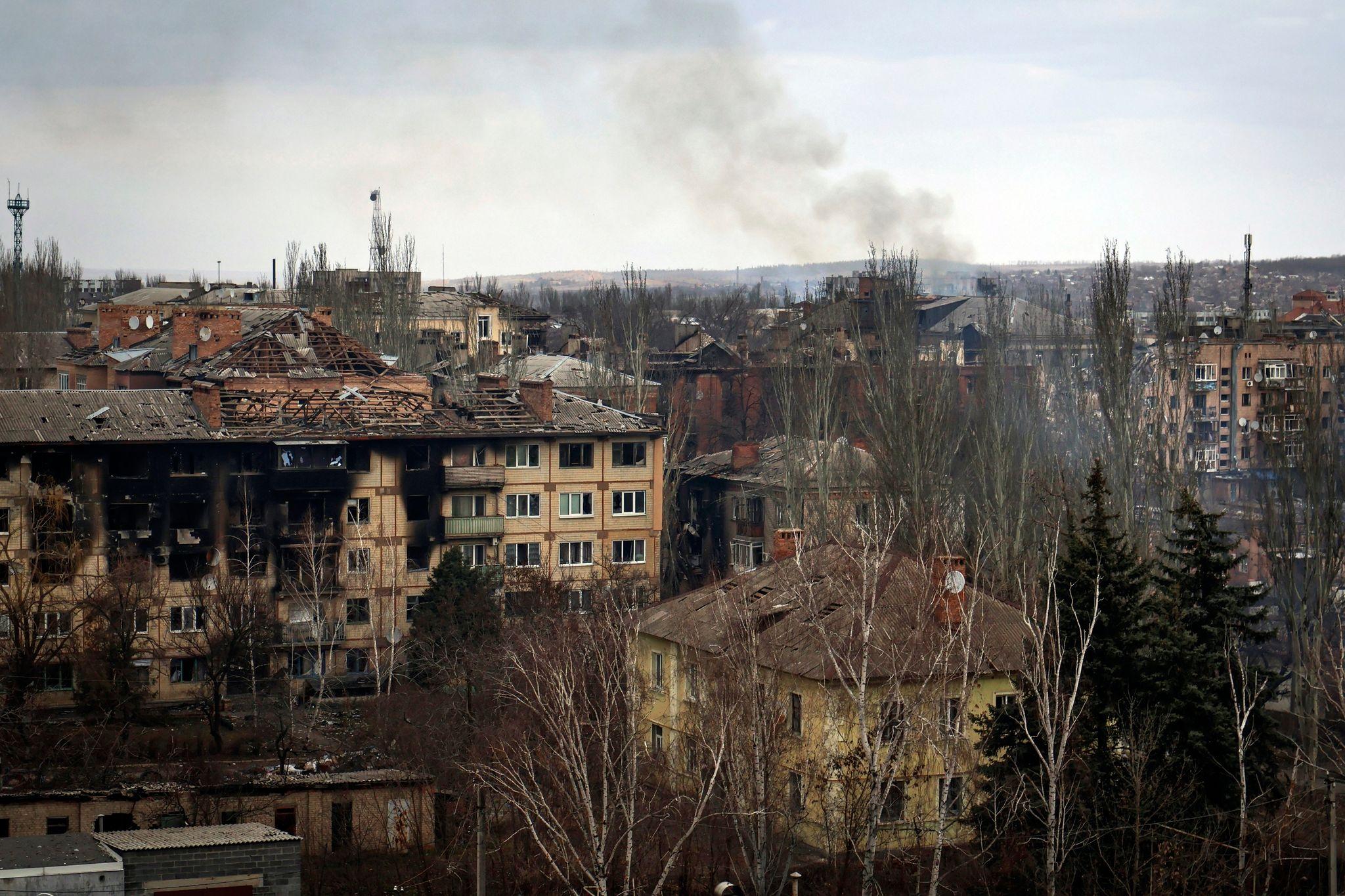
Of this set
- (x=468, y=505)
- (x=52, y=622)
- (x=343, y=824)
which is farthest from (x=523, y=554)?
(x=343, y=824)

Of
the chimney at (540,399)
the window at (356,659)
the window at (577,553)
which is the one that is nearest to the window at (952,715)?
the window at (356,659)

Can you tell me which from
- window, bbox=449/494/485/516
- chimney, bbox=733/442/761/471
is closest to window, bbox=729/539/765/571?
chimney, bbox=733/442/761/471

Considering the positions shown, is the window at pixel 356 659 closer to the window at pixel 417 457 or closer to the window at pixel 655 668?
the window at pixel 417 457

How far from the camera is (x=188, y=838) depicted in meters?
19.4

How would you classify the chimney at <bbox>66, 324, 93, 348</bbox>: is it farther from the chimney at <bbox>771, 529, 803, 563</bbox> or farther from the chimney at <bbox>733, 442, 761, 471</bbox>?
the chimney at <bbox>771, 529, 803, 563</bbox>

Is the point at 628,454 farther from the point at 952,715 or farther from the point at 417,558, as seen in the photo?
the point at 952,715

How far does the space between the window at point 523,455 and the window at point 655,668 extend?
14.5 meters

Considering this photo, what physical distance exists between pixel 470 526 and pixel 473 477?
46.3 inches

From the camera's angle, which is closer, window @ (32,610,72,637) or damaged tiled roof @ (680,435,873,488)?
window @ (32,610,72,637)

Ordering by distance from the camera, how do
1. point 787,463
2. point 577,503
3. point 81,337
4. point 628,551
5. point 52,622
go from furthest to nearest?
point 81,337 < point 787,463 < point 628,551 < point 577,503 < point 52,622

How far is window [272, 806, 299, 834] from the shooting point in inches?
950

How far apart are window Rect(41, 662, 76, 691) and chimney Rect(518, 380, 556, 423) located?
1308 centimetres

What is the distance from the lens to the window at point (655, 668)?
26.6 metres

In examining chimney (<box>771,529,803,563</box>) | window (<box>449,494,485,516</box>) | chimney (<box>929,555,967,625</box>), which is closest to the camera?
chimney (<box>929,555,967,625</box>)
